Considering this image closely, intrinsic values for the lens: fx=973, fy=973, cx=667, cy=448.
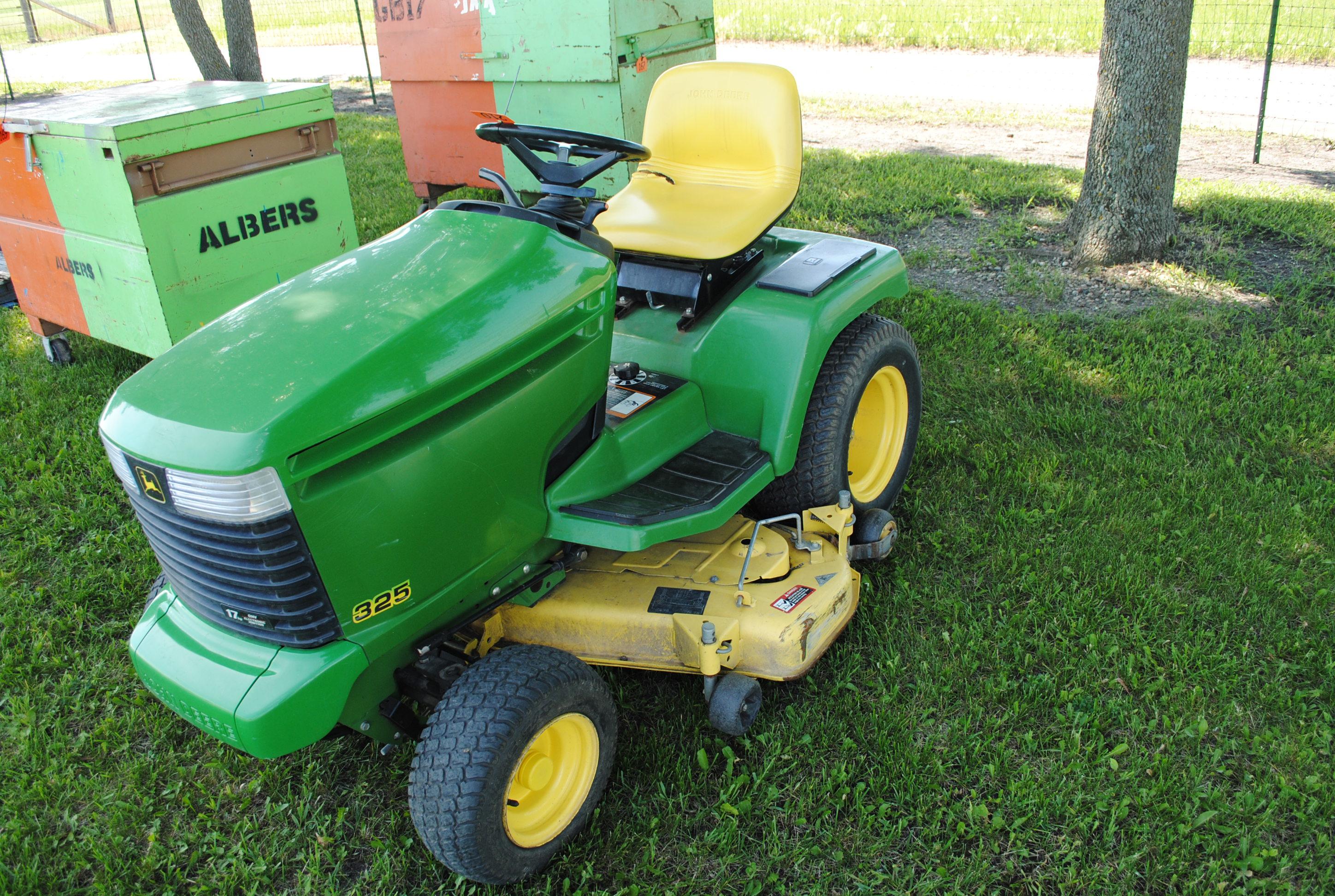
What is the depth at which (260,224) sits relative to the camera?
14.0 feet

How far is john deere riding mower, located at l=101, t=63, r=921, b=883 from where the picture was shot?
1870mm

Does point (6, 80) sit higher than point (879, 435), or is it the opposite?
point (6, 80)

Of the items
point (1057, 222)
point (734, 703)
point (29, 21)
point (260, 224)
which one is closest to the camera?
point (734, 703)

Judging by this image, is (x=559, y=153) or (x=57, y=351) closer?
(x=559, y=153)

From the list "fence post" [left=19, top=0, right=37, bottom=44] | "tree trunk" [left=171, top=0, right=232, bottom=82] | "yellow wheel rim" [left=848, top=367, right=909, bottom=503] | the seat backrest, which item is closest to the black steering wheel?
the seat backrest

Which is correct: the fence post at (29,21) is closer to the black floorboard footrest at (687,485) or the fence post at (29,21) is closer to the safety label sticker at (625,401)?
the safety label sticker at (625,401)

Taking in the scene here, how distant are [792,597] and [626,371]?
0.78 m

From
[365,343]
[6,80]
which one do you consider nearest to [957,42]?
[365,343]

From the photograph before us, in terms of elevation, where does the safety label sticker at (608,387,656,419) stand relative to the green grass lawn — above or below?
below

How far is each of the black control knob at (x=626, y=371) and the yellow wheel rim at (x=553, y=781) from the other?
38.1 inches

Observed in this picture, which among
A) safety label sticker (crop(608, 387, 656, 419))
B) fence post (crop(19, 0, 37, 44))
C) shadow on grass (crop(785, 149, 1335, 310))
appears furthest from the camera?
fence post (crop(19, 0, 37, 44))

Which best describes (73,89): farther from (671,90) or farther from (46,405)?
(671,90)

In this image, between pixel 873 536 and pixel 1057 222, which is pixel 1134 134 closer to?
pixel 1057 222

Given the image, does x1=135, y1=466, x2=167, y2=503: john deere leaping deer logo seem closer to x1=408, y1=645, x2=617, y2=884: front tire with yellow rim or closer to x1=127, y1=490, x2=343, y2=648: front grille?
x1=127, y1=490, x2=343, y2=648: front grille
